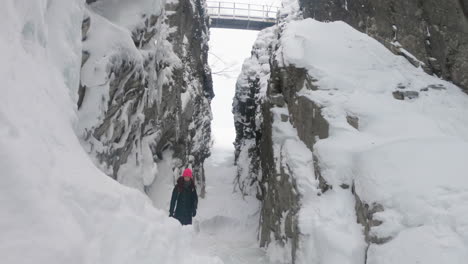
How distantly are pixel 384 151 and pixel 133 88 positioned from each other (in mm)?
5269

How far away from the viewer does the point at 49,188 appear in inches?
85.6

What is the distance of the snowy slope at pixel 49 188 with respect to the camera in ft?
6.05

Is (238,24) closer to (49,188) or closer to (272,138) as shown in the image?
(272,138)

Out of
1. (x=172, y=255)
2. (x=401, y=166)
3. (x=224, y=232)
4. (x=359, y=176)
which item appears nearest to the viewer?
(x=172, y=255)

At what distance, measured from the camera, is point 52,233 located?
6.21ft

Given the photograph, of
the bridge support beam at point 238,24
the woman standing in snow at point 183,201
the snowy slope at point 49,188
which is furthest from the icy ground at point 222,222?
the bridge support beam at point 238,24

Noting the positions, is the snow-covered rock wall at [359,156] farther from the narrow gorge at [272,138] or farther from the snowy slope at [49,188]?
the snowy slope at [49,188]

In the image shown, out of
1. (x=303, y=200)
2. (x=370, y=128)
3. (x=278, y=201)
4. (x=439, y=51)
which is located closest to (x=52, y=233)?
(x=303, y=200)

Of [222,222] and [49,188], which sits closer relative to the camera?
[49,188]

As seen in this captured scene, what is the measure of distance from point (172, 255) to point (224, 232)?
10.2 meters

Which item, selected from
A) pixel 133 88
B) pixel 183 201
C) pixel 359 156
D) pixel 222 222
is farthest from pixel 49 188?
pixel 222 222

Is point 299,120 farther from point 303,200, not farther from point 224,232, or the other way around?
point 224,232

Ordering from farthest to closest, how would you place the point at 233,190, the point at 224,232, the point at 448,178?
1. the point at 233,190
2. the point at 224,232
3. the point at 448,178

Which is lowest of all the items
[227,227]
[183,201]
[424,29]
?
[227,227]
